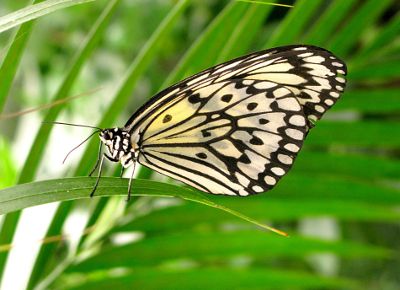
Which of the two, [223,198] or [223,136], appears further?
[223,198]

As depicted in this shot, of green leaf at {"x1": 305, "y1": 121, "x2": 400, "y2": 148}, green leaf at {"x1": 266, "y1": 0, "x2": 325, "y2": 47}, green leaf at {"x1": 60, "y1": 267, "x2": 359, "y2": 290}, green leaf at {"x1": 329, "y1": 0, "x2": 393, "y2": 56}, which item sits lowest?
green leaf at {"x1": 60, "y1": 267, "x2": 359, "y2": 290}

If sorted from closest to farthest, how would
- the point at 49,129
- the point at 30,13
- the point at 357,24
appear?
the point at 30,13 → the point at 49,129 → the point at 357,24

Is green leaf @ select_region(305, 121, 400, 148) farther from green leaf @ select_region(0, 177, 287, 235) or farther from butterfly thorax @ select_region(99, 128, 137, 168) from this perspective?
green leaf @ select_region(0, 177, 287, 235)

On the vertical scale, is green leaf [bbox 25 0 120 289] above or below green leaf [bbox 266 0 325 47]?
below

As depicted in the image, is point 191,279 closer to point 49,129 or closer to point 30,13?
point 49,129

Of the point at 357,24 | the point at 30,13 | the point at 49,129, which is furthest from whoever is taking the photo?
the point at 357,24

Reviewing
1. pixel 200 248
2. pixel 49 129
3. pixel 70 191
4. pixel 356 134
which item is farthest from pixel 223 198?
pixel 70 191

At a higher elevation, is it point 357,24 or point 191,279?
point 357,24

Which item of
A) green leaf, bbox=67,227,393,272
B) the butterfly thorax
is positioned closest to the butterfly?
the butterfly thorax
